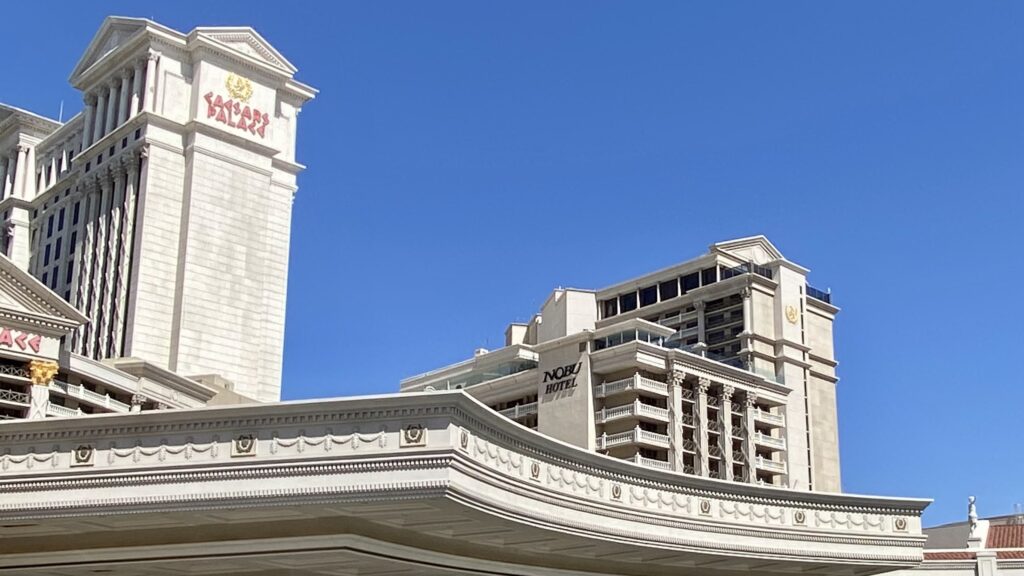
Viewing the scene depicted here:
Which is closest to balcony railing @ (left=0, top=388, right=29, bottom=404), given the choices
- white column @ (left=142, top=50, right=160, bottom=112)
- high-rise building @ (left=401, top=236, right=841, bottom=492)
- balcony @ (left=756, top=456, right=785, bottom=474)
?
high-rise building @ (left=401, top=236, right=841, bottom=492)

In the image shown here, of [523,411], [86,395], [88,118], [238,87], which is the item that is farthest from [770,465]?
[88,118]

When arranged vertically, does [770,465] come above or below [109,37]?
below

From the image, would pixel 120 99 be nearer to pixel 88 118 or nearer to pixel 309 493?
pixel 88 118

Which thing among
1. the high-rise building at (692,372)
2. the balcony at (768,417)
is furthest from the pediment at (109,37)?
the balcony at (768,417)

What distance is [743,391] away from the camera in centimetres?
8438

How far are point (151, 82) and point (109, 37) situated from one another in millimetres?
9841

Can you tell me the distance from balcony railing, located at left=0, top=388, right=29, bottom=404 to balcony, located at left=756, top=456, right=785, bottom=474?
167 feet

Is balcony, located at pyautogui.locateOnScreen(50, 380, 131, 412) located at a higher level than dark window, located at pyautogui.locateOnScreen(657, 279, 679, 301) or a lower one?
lower

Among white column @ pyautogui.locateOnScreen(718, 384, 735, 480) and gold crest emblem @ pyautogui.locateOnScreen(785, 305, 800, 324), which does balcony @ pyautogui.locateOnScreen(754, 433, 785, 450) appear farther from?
gold crest emblem @ pyautogui.locateOnScreen(785, 305, 800, 324)

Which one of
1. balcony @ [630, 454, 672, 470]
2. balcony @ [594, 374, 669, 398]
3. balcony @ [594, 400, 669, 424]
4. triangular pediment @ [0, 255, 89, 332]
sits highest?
balcony @ [594, 374, 669, 398]

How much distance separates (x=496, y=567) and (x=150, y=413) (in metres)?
9.70

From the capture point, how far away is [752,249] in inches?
3875

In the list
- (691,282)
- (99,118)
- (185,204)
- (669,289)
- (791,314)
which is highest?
(99,118)

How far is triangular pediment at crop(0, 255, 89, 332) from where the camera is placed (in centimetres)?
4728
